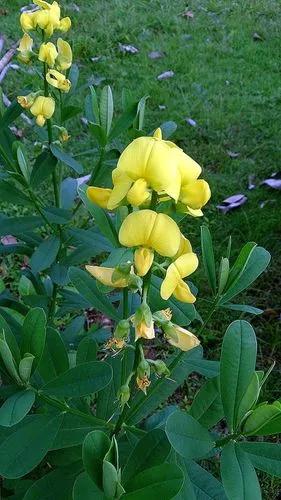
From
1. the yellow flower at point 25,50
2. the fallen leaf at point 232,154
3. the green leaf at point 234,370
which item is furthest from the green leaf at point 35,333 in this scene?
the fallen leaf at point 232,154

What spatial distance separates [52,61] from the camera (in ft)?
4.52

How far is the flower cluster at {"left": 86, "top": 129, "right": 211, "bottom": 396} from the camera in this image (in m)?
0.75

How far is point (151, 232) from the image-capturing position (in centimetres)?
77

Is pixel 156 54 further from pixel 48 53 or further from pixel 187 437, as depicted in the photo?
pixel 187 437

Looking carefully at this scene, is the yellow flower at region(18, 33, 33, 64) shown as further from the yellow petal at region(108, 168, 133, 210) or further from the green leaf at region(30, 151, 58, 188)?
the yellow petal at region(108, 168, 133, 210)

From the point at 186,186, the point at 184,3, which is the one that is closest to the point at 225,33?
the point at 184,3

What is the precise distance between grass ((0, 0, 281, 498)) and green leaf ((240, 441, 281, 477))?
1.08 meters

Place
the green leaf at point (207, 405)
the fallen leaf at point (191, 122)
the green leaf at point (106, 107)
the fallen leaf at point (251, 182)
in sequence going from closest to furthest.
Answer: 1. the green leaf at point (207, 405)
2. the green leaf at point (106, 107)
3. the fallen leaf at point (251, 182)
4. the fallen leaf at point (191, 122)

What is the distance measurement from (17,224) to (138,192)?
2.49ft

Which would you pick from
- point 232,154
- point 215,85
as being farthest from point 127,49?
point 232,154

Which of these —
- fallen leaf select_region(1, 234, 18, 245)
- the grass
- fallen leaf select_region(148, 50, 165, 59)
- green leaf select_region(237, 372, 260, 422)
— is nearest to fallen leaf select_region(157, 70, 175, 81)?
the grass

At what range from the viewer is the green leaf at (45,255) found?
4.66ft

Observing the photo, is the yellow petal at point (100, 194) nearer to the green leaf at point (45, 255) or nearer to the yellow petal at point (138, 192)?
the yellow petal at point (138, 192)

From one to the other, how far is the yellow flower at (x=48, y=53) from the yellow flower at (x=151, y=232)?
71cm
